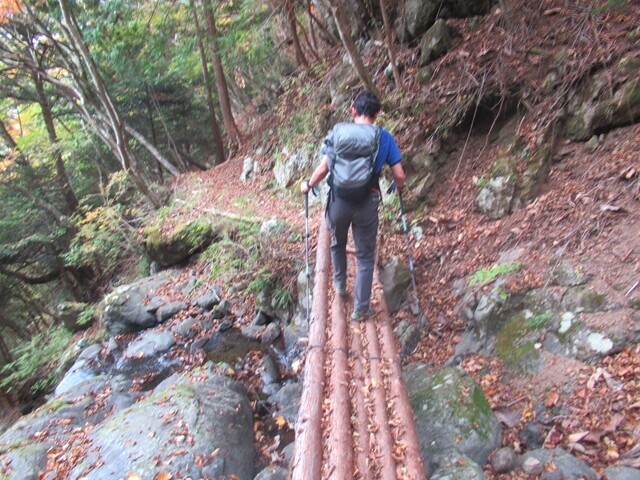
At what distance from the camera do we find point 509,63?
6.69 meters

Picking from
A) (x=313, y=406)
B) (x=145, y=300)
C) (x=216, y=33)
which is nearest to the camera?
(x=313, y=406)

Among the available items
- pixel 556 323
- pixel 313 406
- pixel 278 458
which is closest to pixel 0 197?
pixel 278 458

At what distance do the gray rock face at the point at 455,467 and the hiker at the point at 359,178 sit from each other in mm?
1607

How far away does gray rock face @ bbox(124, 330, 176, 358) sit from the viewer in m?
8.05

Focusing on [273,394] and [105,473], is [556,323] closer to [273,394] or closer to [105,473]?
[273,394]

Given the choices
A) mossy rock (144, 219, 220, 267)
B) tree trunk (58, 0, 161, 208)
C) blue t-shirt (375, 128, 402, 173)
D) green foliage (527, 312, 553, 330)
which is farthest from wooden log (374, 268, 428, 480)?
tree trunk (58, 0, 161, 208)

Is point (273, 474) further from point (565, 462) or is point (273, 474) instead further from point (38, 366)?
point (38, 366)

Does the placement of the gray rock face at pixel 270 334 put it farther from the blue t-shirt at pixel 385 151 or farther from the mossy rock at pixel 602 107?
the mossy rock at pixel 602 107

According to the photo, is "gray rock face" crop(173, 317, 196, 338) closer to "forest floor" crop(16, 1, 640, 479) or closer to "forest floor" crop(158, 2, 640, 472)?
"forest floor" crop(16, 1, 640, 479)

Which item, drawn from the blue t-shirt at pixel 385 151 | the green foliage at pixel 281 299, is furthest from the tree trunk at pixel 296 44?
the blue t-shirt at pixel 385 151

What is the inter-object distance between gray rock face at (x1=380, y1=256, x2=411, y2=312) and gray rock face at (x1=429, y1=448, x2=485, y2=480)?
8.45 feet

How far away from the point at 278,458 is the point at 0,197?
13970mm

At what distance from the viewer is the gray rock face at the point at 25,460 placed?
4723 mm

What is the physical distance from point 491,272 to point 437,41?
5.00 meters
